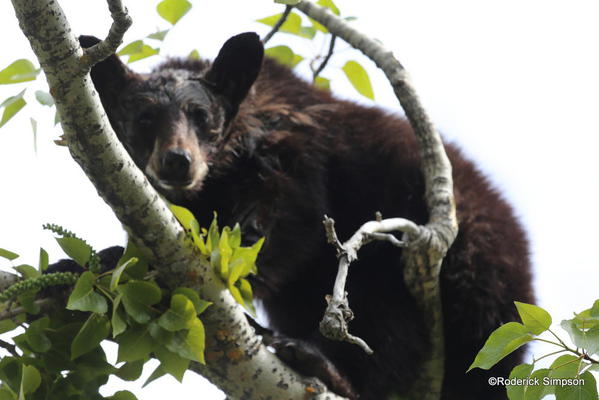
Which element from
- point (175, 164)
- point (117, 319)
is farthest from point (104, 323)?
point (175, 164)

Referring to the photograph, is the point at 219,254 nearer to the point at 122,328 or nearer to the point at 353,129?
the point at 122,328

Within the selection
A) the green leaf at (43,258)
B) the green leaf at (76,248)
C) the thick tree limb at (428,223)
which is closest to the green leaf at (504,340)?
the thick tree limb at (428,223)

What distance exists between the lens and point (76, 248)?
443 centimetres

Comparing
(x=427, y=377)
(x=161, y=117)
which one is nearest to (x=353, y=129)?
(x=161, y=117)

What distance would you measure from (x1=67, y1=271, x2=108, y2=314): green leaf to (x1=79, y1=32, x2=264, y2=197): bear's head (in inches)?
71.7

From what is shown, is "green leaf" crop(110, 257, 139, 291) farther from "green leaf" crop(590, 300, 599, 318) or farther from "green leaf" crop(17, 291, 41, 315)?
"green leaf" crop(590, 300, 599, 318)

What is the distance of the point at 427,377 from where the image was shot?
6.21 metres

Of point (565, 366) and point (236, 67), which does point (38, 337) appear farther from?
point (236, 67)

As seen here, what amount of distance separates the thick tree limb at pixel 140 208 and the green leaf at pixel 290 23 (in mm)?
2740

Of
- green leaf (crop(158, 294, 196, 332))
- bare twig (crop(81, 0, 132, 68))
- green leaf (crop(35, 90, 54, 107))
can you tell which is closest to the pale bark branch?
green leaf (crop(158, 294, 196, 332))

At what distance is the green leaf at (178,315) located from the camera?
4.30 metres

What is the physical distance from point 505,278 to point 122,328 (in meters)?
3.42

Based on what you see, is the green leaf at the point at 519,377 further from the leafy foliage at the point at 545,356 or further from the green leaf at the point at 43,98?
the green leaf at the point at 43,98

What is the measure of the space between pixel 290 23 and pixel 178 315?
10.4ft
